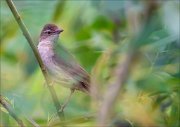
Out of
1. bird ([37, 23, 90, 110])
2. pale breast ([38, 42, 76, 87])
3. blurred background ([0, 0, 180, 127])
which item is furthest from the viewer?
pale breast ([38, 42, 76, 87])

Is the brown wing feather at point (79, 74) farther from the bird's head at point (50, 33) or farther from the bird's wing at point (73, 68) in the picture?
the bird's head at point (50, 33)

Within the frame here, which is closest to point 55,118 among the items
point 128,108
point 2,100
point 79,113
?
point 79,113

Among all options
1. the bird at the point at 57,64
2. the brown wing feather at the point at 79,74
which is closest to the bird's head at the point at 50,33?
the bird at the point at 57,64

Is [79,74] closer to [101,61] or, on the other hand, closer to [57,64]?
[57,64]

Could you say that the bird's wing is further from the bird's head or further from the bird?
the bird's head

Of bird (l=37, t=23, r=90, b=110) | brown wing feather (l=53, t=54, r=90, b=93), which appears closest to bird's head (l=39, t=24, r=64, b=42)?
bird (l=37, t=23, r=90, b=110)
